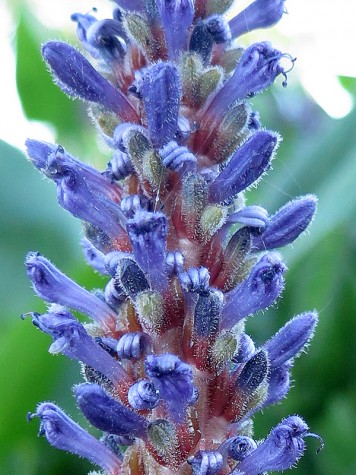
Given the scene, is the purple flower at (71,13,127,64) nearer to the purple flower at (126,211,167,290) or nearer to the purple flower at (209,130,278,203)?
the purple flower at (209,130,278,203)

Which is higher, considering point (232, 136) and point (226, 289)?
point (232, 136)

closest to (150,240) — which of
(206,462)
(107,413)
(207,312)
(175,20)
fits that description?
(207,312)

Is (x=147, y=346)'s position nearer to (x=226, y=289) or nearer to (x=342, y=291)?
(x=226, y=289)

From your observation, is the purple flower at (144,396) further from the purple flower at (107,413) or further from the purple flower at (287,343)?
the purple flower at (287,343)

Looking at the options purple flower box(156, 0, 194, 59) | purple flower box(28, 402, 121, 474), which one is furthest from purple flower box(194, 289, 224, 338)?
purple flower box(156, 0, 194, 59)

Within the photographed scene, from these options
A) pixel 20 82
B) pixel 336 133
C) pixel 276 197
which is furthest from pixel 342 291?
pixel 20 82

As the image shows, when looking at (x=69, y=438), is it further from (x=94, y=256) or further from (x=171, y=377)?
(x=94, y=256)
